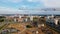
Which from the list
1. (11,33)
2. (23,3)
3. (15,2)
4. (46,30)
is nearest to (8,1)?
(15,2)

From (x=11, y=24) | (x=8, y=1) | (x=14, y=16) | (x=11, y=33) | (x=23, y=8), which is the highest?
(x=8, y=1)

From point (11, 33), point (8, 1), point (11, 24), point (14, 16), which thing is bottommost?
point (11, 33)

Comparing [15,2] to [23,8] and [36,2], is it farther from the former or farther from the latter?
[36,2]

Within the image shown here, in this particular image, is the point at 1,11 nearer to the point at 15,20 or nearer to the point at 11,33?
the point at 15,20

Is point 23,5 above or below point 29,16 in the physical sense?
above

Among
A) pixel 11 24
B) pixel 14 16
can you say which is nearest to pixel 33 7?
pixel 14 16

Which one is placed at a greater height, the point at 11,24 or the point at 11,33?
the point at 11,24
